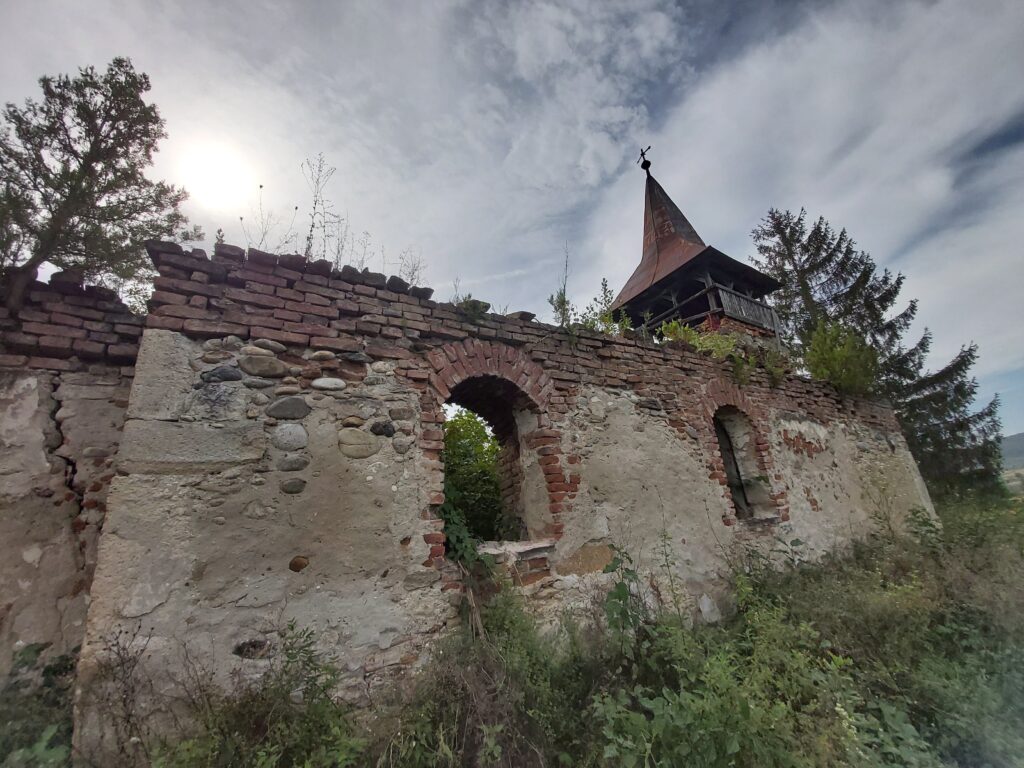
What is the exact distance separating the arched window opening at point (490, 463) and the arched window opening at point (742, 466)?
3020 millimetres

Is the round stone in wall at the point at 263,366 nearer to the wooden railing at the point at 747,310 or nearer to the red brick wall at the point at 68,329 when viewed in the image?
the red brick wall at the point at 68,329

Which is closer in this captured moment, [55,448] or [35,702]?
[35,702]

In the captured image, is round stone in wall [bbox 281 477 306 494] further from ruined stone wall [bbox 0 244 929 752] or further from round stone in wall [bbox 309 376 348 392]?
round stone in wall [bbox 309 376 348 392]

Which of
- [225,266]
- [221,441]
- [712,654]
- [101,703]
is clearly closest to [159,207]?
[225,266]

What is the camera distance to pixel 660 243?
1494 centimetres

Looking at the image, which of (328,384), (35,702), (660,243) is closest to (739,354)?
(328,384)

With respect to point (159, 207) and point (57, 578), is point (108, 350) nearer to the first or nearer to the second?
point (57, 578)

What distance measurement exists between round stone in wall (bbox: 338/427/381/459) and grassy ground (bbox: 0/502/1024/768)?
110 centimetres

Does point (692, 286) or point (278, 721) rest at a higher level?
point (692, 286)

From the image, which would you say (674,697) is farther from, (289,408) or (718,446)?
(718,446)

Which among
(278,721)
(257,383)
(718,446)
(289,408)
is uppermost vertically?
(257,383)

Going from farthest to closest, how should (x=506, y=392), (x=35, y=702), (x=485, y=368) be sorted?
(x=506, y=392) < (x=485, y=368) < (x=35, y=702)

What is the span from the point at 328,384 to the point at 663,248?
13.9 metres

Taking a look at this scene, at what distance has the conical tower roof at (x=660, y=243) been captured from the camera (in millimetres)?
13578
